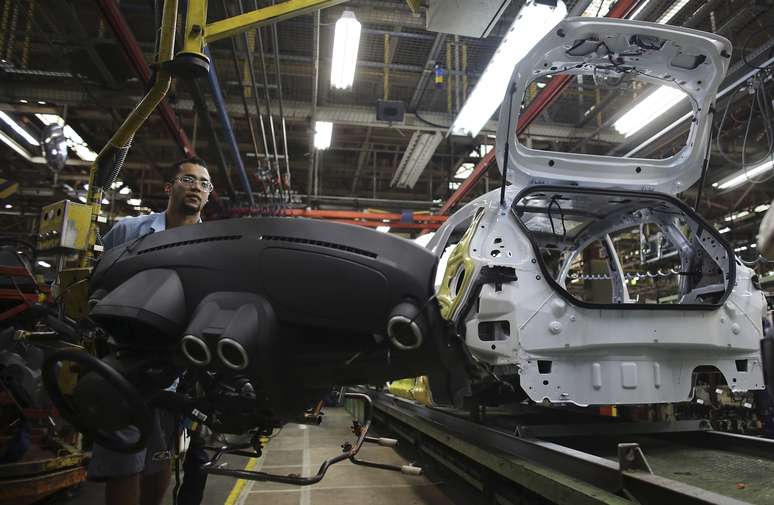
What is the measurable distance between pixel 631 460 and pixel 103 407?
1.88 metres

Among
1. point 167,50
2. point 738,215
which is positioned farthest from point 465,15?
point 738,215

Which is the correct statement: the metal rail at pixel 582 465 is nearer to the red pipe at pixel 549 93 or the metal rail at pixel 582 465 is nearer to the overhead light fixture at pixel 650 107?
the red pipe at pixel 549 93

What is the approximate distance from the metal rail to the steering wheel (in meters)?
1.68

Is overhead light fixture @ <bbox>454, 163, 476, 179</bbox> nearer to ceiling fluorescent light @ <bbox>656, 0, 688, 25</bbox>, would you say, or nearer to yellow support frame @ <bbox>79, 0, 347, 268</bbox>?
ceiling fluorescent light @ <bbox>656, 0, 688, 25</bbox>

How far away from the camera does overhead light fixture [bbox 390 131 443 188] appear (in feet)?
21.7

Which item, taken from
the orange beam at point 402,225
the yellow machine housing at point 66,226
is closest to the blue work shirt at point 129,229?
the yellow machine housing at point 66,226

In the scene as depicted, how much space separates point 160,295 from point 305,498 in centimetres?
333

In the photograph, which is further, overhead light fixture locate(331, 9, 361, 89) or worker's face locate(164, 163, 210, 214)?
overhead light fixture locate(331, 9, 361, 89)

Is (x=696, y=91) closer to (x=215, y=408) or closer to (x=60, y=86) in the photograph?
(x=215, y=408)

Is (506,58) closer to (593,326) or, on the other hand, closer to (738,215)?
(593,326)

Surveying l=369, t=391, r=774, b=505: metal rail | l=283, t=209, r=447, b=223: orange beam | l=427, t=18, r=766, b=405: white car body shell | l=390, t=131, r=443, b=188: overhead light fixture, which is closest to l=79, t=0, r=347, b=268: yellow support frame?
l=427, t=18, r=766, b=405: white car body shell

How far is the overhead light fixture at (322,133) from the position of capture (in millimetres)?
6309

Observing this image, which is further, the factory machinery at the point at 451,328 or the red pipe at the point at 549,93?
the red pipe at the point at 549,93

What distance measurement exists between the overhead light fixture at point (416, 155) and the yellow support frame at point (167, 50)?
10.8 feet
